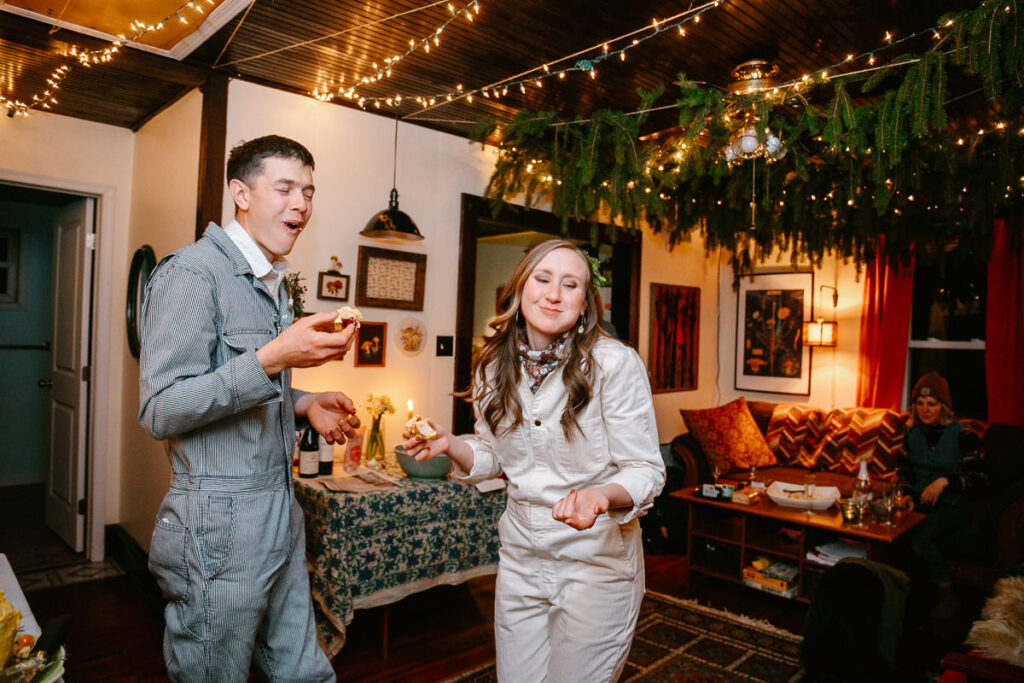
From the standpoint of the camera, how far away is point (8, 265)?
19.1 feet

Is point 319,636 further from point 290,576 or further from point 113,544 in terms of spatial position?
point 113,544

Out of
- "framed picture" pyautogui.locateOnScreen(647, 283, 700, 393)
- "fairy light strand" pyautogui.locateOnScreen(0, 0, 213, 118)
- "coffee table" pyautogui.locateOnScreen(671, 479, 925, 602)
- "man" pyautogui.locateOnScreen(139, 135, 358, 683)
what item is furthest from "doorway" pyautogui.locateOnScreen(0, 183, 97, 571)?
"framed picture" pyautogui.locateOnScreen(647, 283, 700, 393)

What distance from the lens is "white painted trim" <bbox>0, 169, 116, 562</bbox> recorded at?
166 inches

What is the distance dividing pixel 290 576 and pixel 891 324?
551cm

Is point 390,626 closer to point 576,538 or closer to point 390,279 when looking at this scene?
point 390,279

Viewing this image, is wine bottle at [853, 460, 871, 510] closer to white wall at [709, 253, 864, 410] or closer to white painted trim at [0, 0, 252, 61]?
white wall at [709, 253, 864, 410]

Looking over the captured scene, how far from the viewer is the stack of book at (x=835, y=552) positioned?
360 cm

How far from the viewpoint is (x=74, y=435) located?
14.2ft

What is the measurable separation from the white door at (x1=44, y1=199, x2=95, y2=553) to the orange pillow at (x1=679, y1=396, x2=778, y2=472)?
438 centimetres

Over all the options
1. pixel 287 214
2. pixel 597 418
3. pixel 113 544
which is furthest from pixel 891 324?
pixel 113 544

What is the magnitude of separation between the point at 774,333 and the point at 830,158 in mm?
3019

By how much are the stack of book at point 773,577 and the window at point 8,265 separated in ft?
21.1

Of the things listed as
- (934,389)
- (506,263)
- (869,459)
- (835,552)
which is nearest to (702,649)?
(835,552)

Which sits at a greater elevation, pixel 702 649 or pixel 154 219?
pixel 154 219
